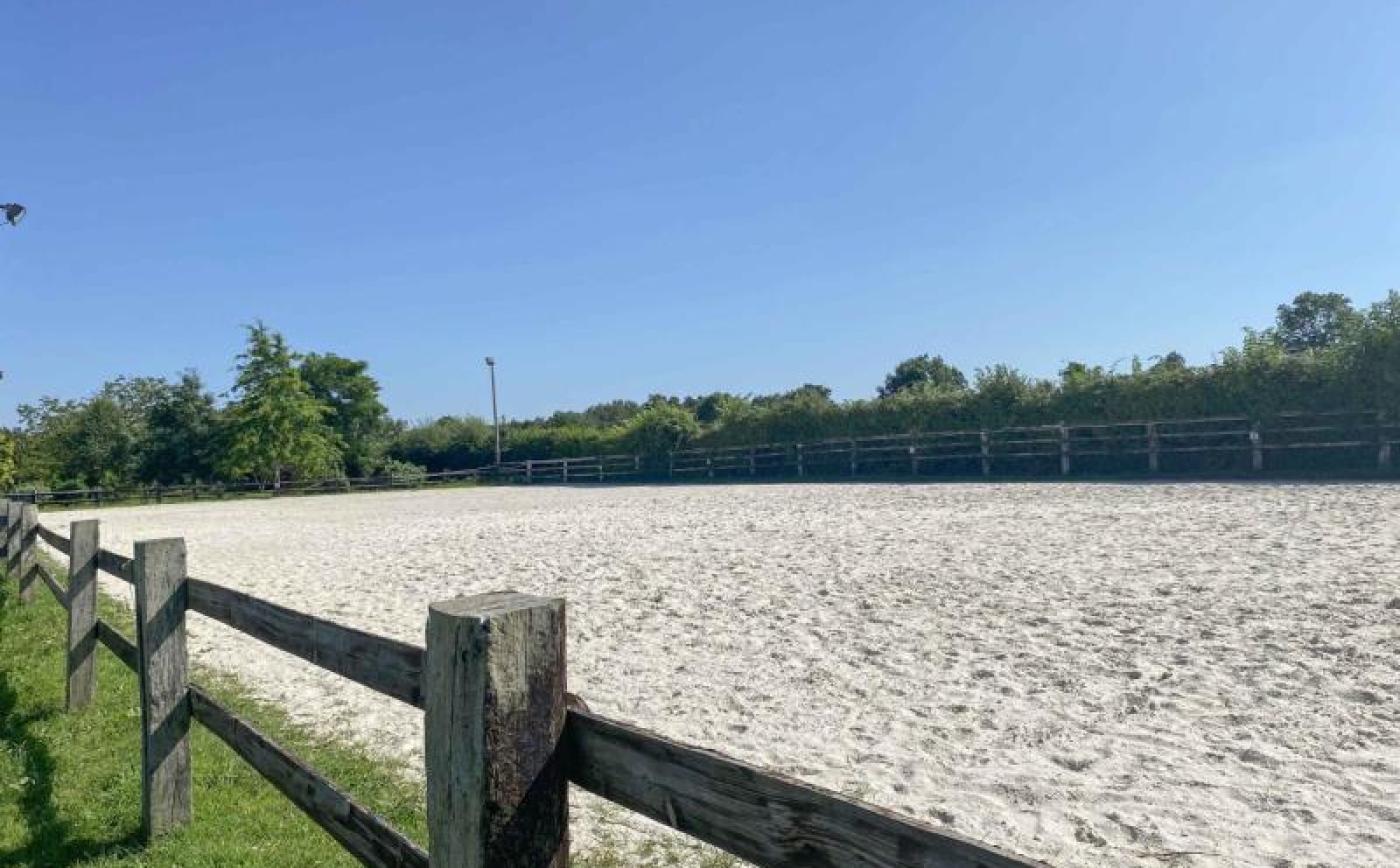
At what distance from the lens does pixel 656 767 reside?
1.47 meters

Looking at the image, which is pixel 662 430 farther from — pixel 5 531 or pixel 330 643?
pixel 330 643

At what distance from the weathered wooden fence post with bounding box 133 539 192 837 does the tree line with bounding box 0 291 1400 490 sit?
18.8 meters

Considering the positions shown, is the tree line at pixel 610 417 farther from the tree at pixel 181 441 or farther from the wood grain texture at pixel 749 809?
the wood grain texture at pixel 749 809

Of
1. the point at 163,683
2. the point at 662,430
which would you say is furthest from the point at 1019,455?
the point at 163,683

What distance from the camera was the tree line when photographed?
19.3 metres

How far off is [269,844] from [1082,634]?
486cm

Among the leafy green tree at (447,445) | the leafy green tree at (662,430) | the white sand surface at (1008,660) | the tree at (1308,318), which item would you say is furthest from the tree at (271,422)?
the tree at (1308,318)

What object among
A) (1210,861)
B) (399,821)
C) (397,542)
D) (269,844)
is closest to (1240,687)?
(1210,861)

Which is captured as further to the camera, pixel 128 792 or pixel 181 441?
pixel 181 441

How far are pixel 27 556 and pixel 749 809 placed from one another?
1006 cm

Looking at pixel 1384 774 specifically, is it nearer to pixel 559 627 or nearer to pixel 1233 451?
pixel 559 627

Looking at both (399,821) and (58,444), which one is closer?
(399,821)

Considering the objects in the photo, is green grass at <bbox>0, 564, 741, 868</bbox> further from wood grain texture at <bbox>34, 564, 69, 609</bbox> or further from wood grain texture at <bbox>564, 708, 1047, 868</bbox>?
wood grain texture at <bbox>564, 708, 1047, 868</bbox>

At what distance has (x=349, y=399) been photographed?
54.5 m
